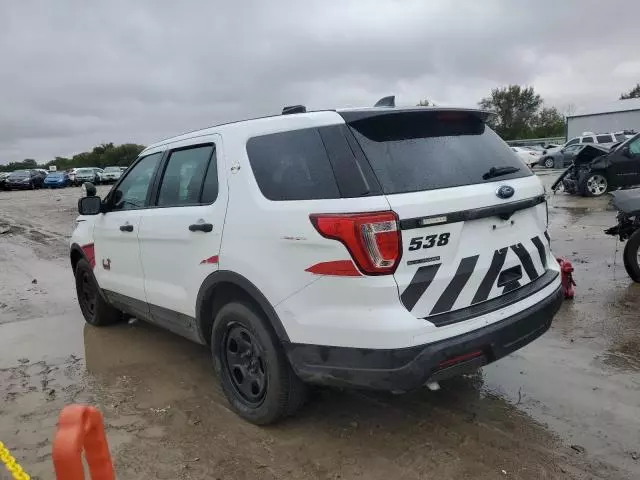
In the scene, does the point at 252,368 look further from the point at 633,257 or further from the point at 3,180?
the point at 3,180

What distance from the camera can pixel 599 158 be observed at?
14.5 m

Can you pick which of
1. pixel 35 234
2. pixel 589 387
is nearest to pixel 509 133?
pixel 35 234

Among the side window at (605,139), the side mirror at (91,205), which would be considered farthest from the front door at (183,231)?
the side window at (605,139)

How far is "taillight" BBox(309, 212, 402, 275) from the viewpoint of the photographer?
8.80 ft

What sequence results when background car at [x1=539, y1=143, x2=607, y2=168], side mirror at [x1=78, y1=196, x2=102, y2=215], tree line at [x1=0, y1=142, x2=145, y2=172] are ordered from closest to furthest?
side mirror at [x1=78, y1=196, x2=102, y2=215] < background car at [x1=539, y1=143, x2=607, y2=168] < tree line at [x1=0, y1=142, x2=145, y2=172]

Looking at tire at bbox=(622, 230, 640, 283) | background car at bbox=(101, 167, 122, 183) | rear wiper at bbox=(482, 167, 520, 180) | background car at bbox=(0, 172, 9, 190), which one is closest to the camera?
rear wiper at bbox=(482, 167, 520, 180)

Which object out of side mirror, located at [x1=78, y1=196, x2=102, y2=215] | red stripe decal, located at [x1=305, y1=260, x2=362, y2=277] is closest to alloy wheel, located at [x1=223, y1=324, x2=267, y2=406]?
red stripe decal, located at [x1=305, y1=260, x2=362, y2=277]

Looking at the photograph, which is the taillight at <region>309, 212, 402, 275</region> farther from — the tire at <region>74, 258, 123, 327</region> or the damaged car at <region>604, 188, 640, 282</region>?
the damaged car at <region>604, 188, 640, 282</region>

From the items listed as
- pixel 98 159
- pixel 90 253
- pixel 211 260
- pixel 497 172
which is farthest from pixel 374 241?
pixel 98 159

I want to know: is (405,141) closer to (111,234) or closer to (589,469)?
(589,469)

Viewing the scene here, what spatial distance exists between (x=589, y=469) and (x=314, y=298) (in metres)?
1.70

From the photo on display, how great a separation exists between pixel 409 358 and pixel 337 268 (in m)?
0.56

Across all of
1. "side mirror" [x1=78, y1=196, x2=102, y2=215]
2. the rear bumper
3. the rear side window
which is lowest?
the rear bumper

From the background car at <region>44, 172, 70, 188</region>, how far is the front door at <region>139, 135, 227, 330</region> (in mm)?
40036
